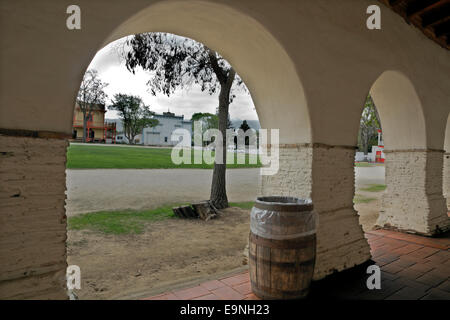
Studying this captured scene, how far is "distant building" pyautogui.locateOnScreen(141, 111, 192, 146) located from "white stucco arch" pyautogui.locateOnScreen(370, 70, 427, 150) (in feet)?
165

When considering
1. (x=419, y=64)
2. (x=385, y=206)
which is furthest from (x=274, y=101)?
(x=385, y=206)

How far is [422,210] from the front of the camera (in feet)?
16.8

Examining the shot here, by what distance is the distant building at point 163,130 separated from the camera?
5375cm

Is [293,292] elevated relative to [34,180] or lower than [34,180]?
lower

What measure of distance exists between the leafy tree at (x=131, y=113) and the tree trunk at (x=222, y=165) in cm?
3800

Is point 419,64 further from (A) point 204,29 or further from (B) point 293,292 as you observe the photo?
(B) point 293,292

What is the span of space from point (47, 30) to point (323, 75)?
9.05ft

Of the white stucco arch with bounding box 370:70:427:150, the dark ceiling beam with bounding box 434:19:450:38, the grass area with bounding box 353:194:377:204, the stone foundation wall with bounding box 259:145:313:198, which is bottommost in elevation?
the grass area with bounding box 353:194:377:204

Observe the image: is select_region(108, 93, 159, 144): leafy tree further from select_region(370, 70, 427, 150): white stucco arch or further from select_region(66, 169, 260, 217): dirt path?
select_region(370, 70, 427, 150): white stucco arch

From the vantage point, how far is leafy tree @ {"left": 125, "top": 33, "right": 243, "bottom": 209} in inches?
289

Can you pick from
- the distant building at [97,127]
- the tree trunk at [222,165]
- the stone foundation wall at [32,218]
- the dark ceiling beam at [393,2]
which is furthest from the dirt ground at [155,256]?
the distant building at [97,127]

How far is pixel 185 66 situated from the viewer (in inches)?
340

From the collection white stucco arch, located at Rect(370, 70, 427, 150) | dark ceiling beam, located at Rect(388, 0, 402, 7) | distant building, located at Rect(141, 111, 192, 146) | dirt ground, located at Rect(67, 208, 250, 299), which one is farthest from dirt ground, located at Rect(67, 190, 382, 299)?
distant building, located at Rect(141, 111, 192, 146)

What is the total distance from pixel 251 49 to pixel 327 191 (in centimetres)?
189
